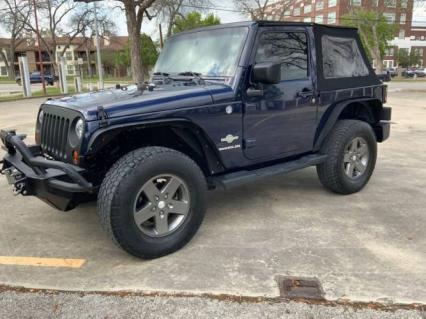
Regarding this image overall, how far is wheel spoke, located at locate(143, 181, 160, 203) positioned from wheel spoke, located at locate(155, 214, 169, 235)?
16 cm

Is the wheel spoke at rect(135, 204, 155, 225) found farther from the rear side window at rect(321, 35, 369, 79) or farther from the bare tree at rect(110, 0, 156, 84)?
the bare tree at rect(110, 0, 156, 84)

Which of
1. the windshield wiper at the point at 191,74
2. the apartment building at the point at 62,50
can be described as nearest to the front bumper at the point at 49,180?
the windshield wiper at the point at 191,74

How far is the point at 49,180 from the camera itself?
3.24 metres

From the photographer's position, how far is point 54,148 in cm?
360

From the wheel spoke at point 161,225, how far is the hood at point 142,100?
868mm

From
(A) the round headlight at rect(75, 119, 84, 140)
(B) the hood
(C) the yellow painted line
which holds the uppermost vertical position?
(B) the hood

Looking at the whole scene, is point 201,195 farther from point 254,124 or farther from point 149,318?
point 149,318

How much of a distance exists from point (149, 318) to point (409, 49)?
85845 mm

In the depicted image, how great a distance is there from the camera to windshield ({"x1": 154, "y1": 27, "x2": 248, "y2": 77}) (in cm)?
397

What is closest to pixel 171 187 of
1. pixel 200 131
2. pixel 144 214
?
pixel 144 214

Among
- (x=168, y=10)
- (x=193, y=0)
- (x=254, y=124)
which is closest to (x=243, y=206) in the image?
(x=254, y=124)

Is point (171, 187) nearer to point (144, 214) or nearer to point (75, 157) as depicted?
point (144, 214)

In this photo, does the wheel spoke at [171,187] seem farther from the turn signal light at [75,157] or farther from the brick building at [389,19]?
the brick building at [389,19]

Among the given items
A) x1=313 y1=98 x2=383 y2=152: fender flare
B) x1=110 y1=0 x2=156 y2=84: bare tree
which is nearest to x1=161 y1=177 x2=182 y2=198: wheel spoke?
x1=313 y1=98 x2=383 y2=152: fender flare
